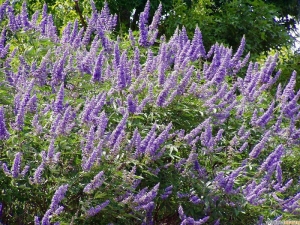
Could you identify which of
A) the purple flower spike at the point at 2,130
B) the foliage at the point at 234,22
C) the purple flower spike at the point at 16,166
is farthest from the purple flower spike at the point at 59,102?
the foliage at the point at 234,22

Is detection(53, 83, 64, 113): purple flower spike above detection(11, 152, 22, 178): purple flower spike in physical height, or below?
above

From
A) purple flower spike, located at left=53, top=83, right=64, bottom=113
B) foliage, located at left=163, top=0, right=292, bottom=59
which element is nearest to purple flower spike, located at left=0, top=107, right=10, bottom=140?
purple flower spike, located at left=53, top=83, right=64, bottom=113

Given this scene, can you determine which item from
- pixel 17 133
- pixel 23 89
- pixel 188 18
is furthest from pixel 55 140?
pixel 188 18

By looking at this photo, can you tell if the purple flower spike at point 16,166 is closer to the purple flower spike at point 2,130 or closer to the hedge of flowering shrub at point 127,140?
the hedge of flowering shrub at point 127,140

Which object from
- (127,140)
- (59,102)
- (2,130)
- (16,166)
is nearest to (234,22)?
(127,140)

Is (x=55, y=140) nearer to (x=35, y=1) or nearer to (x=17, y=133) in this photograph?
(x=17, y=133)

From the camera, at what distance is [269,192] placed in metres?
5.38

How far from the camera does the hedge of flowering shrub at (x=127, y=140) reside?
4.06 m

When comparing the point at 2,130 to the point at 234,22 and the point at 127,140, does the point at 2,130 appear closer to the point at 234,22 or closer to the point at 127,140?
the point at 127,140

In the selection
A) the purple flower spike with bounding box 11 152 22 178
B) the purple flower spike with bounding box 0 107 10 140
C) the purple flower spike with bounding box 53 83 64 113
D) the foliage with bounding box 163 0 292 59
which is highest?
the foliage with bounding box 163 0 292 59

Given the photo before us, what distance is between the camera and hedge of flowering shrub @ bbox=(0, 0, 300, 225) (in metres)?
4.06

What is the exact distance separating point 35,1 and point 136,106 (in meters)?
9.39

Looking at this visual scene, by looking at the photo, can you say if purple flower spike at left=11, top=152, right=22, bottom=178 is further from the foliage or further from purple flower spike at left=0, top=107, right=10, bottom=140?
the foliage

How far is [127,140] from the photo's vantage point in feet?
14.2
